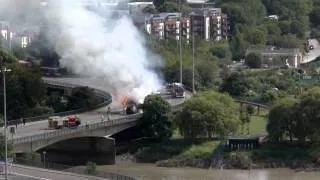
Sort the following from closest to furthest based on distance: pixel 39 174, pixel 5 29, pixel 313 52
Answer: pixel 39 174
pixel 5 29
pixel 313 52

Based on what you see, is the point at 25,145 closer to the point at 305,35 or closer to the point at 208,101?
the point at 208,101

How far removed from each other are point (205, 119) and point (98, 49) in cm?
937

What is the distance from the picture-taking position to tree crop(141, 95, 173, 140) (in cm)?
4216

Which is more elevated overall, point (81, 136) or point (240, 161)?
point (81, 136)

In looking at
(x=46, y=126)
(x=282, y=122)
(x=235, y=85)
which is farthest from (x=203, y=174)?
(x=235, y=85)

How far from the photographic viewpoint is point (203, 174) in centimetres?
3778

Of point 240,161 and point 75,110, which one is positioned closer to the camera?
point 240,161

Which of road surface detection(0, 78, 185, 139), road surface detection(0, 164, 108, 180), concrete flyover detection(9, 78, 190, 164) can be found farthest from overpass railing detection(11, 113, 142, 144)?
road surface detection(0, 164, 108, 180)

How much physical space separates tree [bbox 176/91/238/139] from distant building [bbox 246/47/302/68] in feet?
92.4

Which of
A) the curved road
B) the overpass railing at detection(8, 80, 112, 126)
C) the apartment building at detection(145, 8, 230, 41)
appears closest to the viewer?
the curved road

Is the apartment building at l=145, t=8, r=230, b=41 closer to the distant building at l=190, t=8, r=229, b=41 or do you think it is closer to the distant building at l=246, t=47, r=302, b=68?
the distant building at l=190, t=8, r=229, b=41

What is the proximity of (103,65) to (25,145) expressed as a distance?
42.0 ft

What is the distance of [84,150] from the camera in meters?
Result: 41.2

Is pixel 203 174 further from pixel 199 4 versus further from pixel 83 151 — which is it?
pixel 199 4
